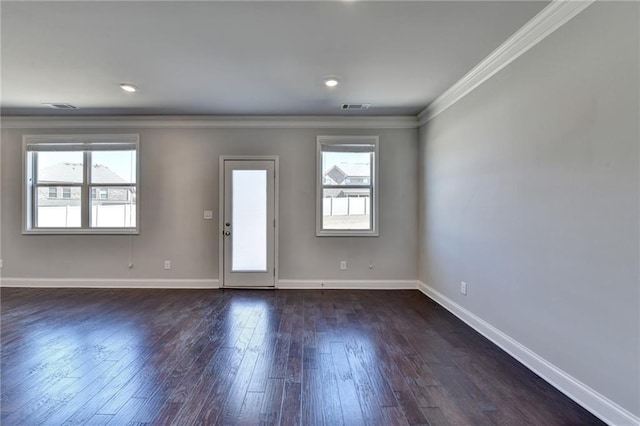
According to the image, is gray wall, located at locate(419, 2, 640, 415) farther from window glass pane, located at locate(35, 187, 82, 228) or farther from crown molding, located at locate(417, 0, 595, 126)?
window glass pane, located at locate(35, 187, 82, 228)

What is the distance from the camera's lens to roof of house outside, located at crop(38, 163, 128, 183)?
4.73 meters

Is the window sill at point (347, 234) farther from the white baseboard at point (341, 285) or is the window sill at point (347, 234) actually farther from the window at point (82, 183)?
the window at point (82, 183)

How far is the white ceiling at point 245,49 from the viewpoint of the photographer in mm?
2135

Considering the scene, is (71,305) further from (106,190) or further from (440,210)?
(440,210)

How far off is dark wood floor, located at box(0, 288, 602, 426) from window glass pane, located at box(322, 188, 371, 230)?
138cm

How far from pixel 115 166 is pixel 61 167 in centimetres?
85

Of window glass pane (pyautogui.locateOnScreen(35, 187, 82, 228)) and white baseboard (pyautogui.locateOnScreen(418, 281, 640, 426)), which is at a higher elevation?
window glass pane (pyautogui.locateOnScreen(35, 187, 82, 228))

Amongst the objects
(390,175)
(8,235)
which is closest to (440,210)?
(390,175)

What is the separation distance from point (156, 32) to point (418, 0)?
6.49ft

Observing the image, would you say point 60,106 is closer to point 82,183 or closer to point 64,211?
point 82,183

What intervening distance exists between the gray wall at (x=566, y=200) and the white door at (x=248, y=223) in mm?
2777

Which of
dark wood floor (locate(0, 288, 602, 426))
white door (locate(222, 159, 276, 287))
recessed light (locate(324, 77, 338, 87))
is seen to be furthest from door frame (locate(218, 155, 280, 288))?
recessed light (locate(324, 77, 338, 87))

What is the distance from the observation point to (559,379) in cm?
209

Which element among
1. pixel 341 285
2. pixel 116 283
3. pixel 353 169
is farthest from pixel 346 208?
pixel 116 283
